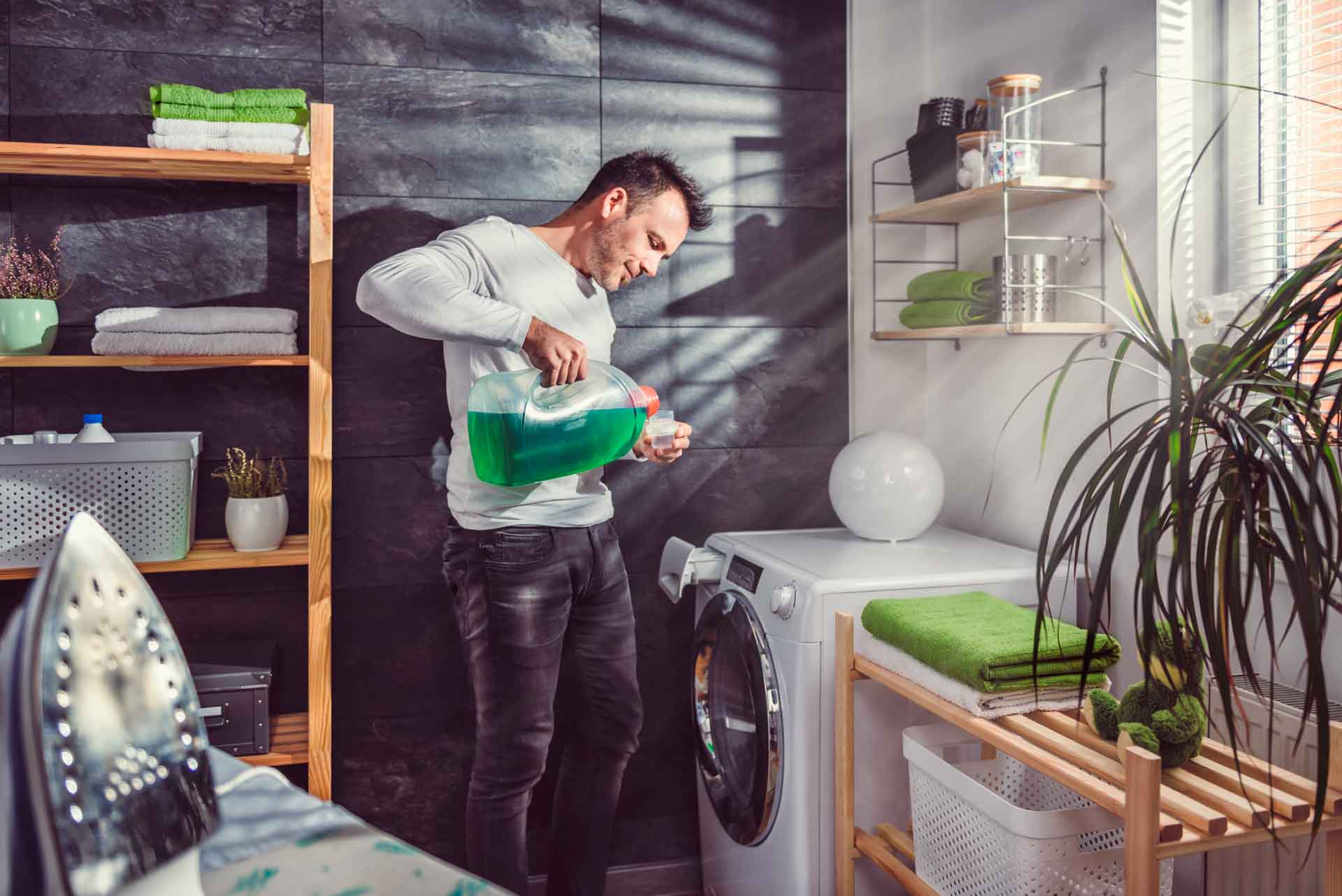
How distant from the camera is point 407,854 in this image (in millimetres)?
604

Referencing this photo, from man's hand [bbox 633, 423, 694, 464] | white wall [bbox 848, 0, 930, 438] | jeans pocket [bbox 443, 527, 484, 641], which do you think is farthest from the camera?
white wall [bbox 848, 0, 930, 438]

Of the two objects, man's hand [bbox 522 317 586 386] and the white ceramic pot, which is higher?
man's hand [bbox 522 317 586 386]

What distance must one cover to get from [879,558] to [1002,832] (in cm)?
76

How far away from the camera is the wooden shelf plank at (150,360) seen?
6.40 ft

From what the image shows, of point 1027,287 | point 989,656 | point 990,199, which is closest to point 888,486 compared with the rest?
point 1027,287

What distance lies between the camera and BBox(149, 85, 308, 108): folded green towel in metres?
1.96

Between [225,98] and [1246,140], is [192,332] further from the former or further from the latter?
[1246,140]

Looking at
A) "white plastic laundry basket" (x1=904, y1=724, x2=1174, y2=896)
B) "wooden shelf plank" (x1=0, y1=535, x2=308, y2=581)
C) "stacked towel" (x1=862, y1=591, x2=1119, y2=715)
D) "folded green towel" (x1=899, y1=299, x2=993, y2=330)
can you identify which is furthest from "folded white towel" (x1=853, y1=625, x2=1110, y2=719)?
"wooden shelf plank" (x1=0, y1=535, x2=308, y2=581)

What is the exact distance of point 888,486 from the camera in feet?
7.48

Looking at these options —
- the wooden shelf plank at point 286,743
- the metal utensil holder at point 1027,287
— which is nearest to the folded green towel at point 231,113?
the wooden shelf plank at point 286,743

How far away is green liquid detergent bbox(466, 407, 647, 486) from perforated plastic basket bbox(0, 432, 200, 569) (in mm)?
687

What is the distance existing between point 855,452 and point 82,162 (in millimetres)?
1686

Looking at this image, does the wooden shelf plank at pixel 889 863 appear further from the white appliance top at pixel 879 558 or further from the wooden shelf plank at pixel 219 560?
the wooden shelf plank at pixel 219 560

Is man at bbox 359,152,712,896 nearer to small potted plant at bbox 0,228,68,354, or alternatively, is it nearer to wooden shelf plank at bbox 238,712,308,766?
wooden shelf plank at bbox 238,712,308,766
